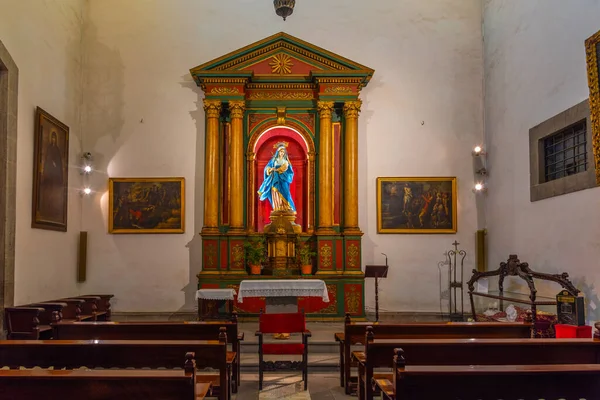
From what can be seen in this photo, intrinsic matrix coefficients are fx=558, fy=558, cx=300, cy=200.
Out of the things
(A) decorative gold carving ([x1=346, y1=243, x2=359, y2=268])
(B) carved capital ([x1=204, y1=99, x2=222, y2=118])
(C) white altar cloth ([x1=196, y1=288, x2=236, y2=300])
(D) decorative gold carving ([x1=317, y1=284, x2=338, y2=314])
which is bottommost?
(D) decorative gold carving ([x1=317, y1=284, x2=338, y2=314])

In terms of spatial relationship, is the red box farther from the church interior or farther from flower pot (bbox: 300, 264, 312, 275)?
flower pot (bbox: 300, 264, 312, 275)

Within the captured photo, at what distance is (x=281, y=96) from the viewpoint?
11.3 meters

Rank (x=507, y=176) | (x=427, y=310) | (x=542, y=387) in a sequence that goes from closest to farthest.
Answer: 1. (x=542, y=387)
2. (x=507, y=176)
3. (x=427, y=310)

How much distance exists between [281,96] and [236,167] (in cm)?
173

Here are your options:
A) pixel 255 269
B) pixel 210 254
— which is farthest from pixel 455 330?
pixel 210 254

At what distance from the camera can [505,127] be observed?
1040cm

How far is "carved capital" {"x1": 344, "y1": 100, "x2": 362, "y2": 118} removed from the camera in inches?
433

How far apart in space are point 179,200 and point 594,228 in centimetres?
737

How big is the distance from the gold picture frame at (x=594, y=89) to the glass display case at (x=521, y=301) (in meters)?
1.59

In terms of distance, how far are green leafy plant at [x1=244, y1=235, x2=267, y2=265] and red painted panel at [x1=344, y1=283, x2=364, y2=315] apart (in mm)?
1715

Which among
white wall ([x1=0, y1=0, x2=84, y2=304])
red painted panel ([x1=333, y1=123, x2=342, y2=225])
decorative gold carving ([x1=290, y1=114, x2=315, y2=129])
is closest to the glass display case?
red painted panel ([x1=333, y1=123, x2=342, y2=225])

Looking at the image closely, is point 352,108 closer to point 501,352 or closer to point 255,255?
point 255,255

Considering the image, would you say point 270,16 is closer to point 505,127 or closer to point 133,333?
point 505,127

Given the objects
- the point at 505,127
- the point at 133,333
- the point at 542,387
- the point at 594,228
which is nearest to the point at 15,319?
the point at 133,333
